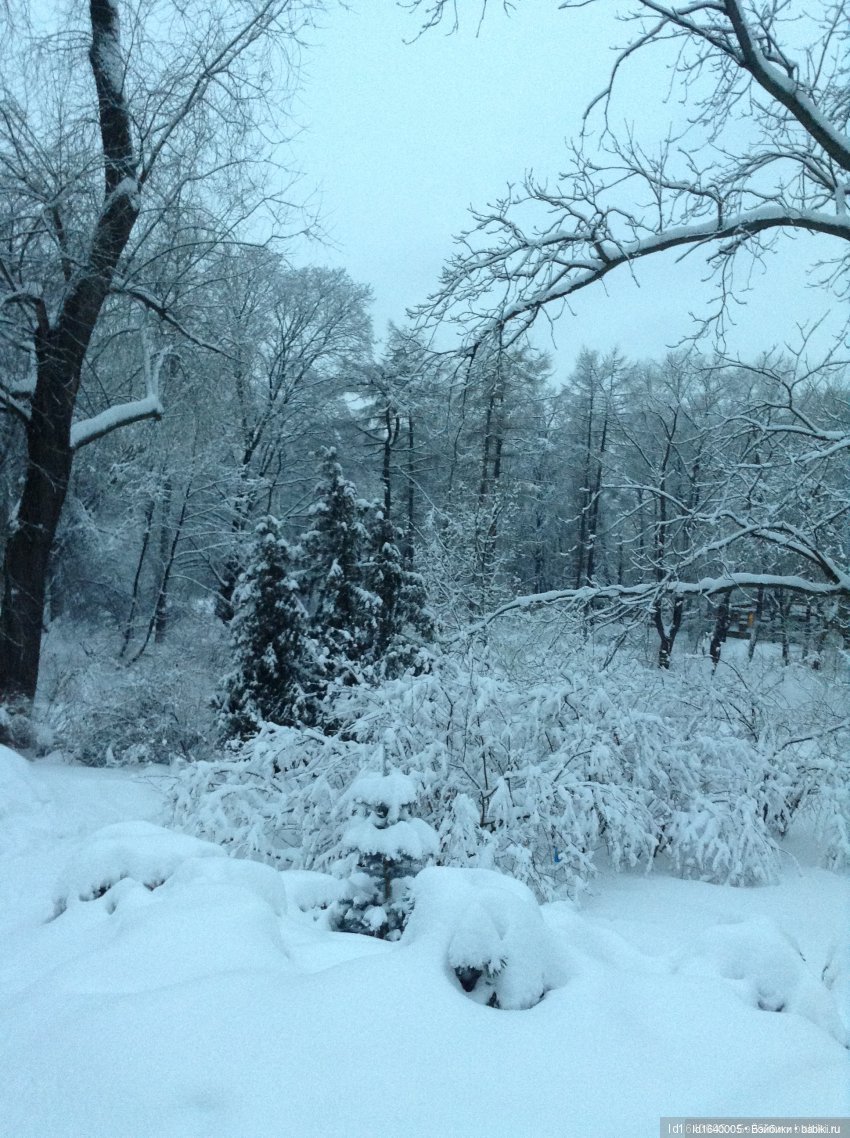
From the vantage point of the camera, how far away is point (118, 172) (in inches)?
339

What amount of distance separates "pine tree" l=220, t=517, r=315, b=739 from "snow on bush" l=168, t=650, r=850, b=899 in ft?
11.7

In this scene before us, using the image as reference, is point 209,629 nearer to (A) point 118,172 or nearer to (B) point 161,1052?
(A) point 118,172

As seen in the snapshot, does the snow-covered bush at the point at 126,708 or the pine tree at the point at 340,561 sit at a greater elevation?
the pine tree at the point at 340,561

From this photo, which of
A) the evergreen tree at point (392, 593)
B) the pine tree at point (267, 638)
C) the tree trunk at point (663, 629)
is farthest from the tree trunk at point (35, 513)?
the tree trunk at point (663, 629)

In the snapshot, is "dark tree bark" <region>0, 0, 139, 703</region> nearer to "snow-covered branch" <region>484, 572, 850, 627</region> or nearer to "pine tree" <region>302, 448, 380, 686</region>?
"pine tree" <region>302, 448, 380, 686</region>

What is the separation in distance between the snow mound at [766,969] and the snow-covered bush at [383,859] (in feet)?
4.22

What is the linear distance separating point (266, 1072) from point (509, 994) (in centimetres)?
69

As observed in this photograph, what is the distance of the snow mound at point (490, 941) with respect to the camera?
1991 mm

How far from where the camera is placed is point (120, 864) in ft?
10.3

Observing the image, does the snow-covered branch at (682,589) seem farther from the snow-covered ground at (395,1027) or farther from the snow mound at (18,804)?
the snow mound at (18,804)

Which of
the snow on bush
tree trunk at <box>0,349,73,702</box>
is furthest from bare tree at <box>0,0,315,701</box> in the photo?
the snow on bush

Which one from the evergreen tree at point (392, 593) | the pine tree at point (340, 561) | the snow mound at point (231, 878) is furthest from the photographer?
the evergreen tree at point (392, 593)

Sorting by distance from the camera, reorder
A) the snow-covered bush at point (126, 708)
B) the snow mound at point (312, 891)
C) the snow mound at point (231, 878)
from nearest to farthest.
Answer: the snow mound at point (231, 878) → the snow mound at point (312, 891) → the snow-covered bush at point (126, 708)

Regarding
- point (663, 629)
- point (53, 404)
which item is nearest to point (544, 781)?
point (663, 629)
